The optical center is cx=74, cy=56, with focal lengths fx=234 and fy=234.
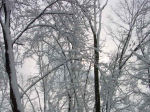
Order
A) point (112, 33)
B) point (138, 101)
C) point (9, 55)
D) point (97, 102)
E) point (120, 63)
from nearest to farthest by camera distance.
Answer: point (9, 55)
point (97, 102)
point (120, 63)
point (112, 33)
point (138, 101)

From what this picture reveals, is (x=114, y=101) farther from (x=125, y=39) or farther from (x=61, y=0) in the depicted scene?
(x=61, y=0)

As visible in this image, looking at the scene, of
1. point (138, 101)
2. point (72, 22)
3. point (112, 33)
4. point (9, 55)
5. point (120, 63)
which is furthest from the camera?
point (138, 101)

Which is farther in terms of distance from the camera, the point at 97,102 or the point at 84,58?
the point at 97,102

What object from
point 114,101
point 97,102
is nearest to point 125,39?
point 114,101

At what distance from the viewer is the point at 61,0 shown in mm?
5965

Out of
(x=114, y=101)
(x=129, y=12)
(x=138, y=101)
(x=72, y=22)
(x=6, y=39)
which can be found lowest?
(x=138, y=101)

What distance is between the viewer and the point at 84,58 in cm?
675

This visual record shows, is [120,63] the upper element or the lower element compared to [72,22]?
lower

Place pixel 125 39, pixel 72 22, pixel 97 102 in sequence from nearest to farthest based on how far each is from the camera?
pixel 72 22, pixel 97 102, pixel 125 39

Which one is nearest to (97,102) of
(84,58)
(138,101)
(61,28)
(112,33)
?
(84,58)

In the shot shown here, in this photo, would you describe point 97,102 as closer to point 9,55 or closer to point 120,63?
point 120,63

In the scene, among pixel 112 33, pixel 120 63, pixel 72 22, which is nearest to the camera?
pixel 72 22

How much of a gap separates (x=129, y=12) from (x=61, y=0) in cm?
790

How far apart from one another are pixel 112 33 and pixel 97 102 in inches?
238
